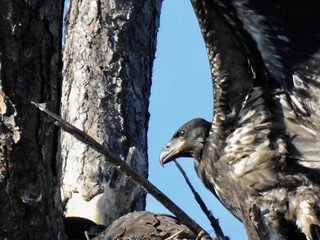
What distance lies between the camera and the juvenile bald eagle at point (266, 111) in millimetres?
5914

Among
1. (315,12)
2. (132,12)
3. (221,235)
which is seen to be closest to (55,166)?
(221,235)

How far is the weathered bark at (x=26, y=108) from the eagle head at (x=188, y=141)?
8.70ft

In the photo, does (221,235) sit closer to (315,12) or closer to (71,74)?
(315,12)

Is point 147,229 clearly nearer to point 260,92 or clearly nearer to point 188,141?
point 260,92

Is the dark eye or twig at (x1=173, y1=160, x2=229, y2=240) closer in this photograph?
twig at (x1=173, y1=160, x2=229, y2=240)

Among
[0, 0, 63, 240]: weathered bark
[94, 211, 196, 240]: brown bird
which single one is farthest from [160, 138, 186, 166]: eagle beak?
[0, 0, 63, 240]: weathered bark

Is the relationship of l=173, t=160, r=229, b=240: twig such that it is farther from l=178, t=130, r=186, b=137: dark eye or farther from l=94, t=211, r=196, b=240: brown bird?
l=178, t=130, r=186, b=137: dark eye

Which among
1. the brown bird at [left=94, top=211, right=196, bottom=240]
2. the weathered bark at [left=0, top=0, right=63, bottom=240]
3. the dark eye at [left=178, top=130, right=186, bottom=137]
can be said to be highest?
the weathered bark at [left=0, top=0, right=63, bottom=240]

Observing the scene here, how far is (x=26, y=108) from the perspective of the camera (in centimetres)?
421

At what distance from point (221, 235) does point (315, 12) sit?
2137 mm

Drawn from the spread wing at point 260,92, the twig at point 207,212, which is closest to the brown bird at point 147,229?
the spread wing at point 260,92

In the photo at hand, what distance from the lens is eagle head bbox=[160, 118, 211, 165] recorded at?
684 centimetres

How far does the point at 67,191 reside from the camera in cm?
674

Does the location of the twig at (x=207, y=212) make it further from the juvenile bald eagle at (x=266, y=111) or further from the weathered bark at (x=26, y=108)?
the juvenile bald eagle at (x=266, y=111)
